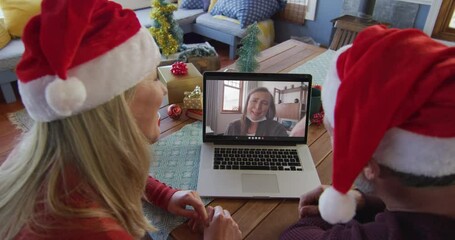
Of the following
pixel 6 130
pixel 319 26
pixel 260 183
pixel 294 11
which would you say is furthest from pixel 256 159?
pixel 294 11

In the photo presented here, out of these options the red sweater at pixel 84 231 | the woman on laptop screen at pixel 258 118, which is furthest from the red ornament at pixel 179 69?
the red sweater at pixel 84 231

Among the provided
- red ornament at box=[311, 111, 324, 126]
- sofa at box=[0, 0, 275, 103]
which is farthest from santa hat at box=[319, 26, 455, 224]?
sofa at box=[0, 0, 275, 103]

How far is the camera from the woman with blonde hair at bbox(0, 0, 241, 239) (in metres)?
0.52

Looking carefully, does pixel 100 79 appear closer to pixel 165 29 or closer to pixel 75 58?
pixel 75 58

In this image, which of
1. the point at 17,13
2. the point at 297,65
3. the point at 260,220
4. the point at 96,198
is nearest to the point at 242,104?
the point at 260,220

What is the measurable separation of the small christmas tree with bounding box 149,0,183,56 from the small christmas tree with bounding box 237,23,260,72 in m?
1.12

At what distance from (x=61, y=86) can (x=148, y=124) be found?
0.28 meters

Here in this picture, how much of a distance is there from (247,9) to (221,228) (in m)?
2.98

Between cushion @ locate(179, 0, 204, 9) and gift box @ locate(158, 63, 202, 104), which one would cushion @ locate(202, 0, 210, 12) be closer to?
cushion @ locate(179, 0, 204, 9)

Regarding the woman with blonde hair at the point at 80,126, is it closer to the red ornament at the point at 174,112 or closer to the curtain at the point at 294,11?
the red ornament at the point at 174,112

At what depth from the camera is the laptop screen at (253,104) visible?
3.22 ft

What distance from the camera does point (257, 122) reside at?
0.99 metres

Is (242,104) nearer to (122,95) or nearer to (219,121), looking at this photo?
(219,121)

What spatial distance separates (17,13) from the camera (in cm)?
273
